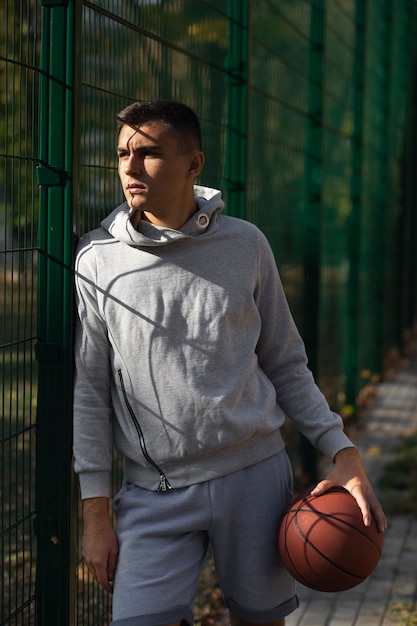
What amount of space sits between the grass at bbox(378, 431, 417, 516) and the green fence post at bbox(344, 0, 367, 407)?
1.31 m

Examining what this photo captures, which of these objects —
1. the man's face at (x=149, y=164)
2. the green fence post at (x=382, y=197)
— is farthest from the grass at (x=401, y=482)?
the man's face at (x=149, y=164)

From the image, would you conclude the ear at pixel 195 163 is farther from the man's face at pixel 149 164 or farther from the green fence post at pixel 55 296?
the green fence post at pixel 55 296

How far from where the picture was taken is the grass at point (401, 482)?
6.64 metres

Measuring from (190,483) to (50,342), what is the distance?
0.62 metres

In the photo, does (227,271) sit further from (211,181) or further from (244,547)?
(211,181)

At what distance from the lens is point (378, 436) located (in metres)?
8.71

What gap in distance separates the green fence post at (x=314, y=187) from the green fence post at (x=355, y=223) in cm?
209

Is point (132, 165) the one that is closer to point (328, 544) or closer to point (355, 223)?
point (328, 544)

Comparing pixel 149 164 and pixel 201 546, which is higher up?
pixel 149 164

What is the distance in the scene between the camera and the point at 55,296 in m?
3.24

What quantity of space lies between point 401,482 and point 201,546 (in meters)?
4.19

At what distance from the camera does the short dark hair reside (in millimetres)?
3008

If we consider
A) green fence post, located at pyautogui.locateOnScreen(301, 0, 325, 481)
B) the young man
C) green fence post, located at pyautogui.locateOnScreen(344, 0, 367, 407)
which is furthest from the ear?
green fence post, located at pyautogui.locateOnScreen(344, 0, 367, 407)

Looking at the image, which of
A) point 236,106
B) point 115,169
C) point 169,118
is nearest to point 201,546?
point 169,118
